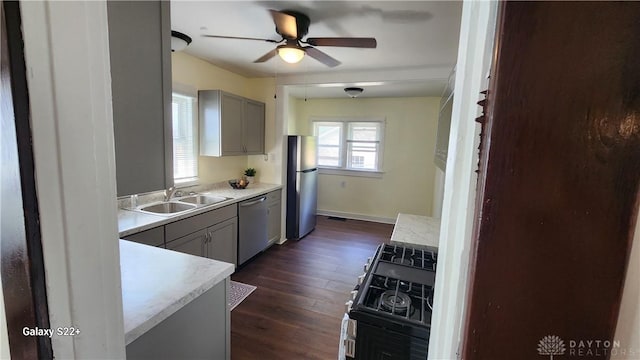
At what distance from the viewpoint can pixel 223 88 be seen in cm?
368

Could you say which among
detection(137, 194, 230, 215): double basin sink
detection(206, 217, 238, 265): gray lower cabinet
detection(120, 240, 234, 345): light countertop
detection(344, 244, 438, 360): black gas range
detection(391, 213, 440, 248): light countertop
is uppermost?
detection(120, 240, 234, 345): light countertop

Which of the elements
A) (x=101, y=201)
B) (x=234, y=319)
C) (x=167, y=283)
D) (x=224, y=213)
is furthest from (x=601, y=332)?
(x=224, y=213)

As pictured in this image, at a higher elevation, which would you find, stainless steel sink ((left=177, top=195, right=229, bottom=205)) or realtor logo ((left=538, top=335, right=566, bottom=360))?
realtor logo ((left=538, top=335, right=566, bottom=360))

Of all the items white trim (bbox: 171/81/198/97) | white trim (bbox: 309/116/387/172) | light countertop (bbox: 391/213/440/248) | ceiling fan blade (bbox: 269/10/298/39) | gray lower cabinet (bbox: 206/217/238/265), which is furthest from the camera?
white trim (bbox: 309/116/387/172)

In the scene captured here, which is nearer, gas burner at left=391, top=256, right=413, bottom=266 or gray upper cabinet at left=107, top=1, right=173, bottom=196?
gray upper cabinet at left=107, top=1, right=173, bottom=196

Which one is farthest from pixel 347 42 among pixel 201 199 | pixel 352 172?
pixel 352 172

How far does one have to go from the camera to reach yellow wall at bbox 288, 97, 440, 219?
5.13 metres

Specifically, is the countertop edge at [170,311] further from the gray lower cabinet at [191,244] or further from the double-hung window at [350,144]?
the double-hung window at [350,144]

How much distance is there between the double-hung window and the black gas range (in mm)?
4093

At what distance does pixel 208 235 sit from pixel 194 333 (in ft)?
5.10

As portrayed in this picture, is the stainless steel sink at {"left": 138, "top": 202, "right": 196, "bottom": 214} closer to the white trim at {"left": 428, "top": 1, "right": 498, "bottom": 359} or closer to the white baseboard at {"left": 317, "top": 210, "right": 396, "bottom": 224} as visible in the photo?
the white trim at {"left": 428, "top": 1, "right": 498, "bottom": 359}

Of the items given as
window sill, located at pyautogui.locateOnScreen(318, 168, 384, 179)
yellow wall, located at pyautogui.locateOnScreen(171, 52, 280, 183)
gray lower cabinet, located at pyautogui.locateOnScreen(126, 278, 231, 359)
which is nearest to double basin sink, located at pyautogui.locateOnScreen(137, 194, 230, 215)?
yellow wall, located at pyautogui.locateOnScreen(171, 52, 280, 183)

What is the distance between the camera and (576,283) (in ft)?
0.92

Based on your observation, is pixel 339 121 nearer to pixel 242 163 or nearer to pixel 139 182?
pixel 242 163
